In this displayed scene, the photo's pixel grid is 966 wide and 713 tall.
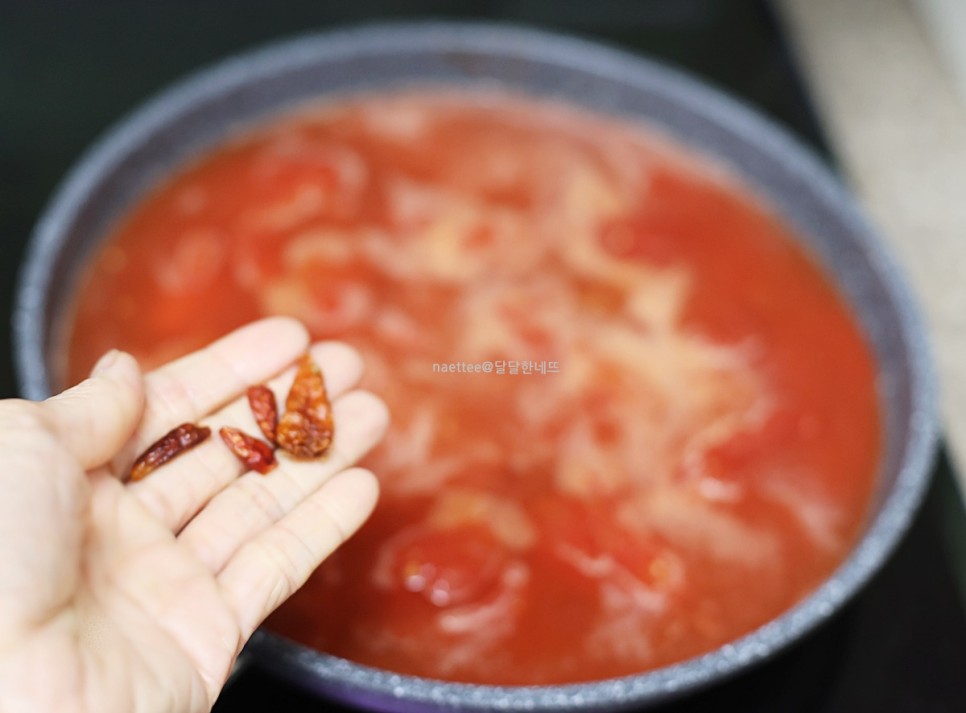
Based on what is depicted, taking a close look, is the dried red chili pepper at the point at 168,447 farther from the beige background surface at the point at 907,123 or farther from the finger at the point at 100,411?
the beige background surface at the point at 907,123

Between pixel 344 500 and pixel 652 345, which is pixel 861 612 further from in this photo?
pixel 344 500

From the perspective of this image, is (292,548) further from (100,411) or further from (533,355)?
(533,355)

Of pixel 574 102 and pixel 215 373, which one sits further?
pixel 574 102

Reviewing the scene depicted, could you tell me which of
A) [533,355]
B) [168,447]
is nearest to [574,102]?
[533,355]

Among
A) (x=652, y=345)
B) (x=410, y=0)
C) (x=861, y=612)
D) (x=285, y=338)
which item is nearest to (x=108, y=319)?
(x=285, y=338)

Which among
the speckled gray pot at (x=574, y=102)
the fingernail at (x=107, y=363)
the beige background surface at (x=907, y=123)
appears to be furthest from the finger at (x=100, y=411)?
the beige background surface at (x=907, y=123)
